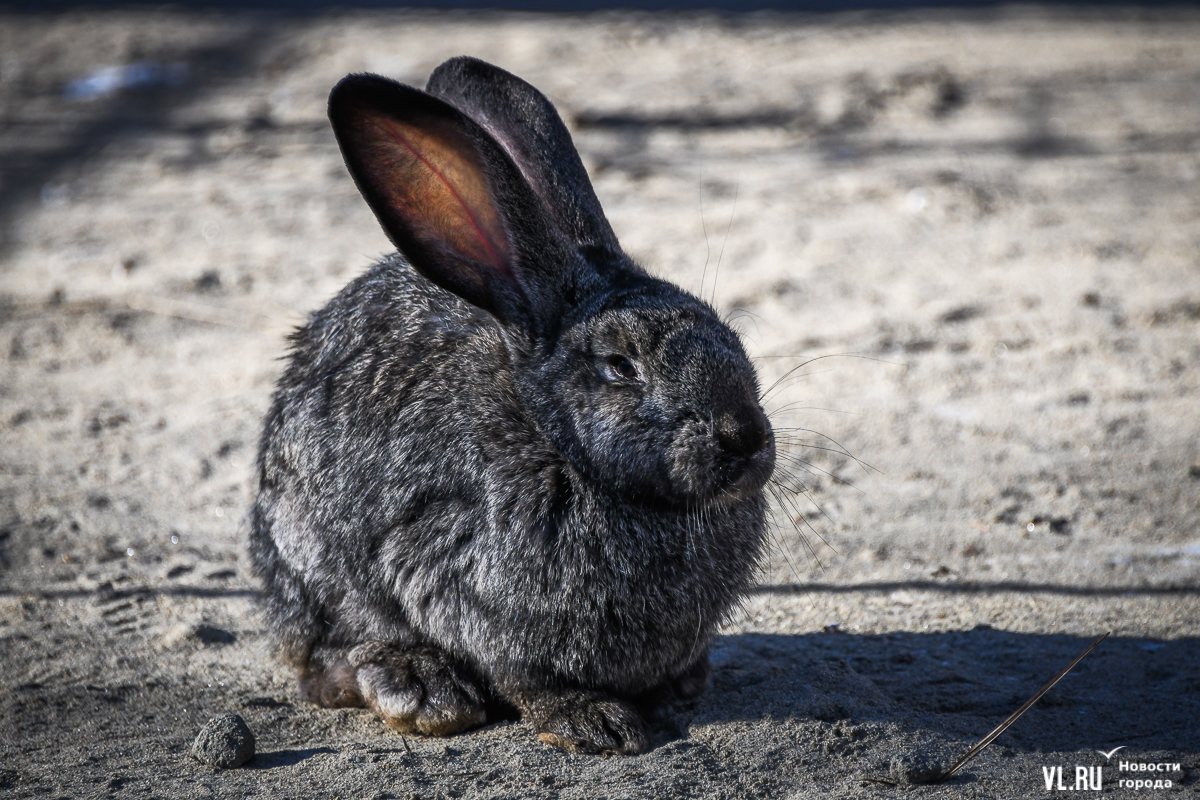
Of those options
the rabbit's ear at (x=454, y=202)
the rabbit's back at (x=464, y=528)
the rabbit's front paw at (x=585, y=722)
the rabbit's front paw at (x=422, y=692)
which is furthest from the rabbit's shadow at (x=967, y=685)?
the rabbit's ear at (x=454, y=202)

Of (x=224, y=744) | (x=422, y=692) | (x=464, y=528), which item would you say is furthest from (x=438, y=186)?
(x=224, y=744)

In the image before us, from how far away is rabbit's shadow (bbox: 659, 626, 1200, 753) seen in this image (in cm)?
319

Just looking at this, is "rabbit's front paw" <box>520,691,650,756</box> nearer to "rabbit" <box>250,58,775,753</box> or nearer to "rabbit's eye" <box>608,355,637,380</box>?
"rabbit" <box>250,58,775,753</box>

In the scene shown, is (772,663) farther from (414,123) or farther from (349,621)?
(414,123)

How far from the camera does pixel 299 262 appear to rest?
21.5ft

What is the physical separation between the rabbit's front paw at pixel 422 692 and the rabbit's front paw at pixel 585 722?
180 mm

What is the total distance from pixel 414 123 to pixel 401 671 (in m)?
1.45

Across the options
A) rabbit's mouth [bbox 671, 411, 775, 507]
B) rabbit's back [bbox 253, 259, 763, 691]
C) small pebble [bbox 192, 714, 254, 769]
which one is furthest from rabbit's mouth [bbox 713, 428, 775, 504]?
small pebble [bbox 192, 714, 254, 769]

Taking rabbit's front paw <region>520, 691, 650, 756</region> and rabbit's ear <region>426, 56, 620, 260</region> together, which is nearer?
rabbit's front paw <region>520, 691, 650, 756</region>

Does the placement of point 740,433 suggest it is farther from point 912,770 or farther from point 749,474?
point 912,770

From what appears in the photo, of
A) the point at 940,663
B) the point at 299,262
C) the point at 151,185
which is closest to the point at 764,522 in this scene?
the point at 940,663

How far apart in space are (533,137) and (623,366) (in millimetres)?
760

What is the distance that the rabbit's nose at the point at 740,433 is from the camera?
2.78 meters

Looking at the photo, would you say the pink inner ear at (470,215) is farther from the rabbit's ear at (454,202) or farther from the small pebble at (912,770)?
the small pebble at (912,770)
